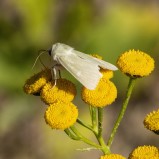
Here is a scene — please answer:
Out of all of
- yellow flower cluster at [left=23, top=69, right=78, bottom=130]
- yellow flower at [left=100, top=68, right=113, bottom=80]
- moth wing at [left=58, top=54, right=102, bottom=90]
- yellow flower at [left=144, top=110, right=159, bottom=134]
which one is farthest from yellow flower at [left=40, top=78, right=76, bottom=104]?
yellow flower at [left=144, top=110, right=159, bottom=134]

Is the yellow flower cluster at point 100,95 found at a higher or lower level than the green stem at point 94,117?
higher

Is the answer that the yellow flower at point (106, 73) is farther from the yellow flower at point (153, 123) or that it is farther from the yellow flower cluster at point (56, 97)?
the yellow flower at point (153, 123)

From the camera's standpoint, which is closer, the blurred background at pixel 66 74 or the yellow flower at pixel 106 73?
the yellow flower at pixel 106 73

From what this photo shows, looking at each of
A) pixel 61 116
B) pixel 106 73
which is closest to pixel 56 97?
pixel 61 116

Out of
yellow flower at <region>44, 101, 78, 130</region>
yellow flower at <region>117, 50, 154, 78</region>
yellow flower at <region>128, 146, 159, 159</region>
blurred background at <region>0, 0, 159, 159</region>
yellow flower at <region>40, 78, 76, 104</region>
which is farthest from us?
blurred background at <region>0, 0, 159, 159</region>

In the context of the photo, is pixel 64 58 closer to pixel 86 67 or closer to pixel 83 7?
pixel 86 67

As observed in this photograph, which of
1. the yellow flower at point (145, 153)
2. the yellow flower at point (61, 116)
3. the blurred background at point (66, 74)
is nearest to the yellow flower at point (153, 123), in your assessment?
the yellow flower at point (145, 153)

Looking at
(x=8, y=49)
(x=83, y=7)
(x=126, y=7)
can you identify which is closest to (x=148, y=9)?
(x=126, y=7)

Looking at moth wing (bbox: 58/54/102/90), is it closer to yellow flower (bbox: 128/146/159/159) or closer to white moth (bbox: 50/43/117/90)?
white moth (bbox: 50/43/117/90)
